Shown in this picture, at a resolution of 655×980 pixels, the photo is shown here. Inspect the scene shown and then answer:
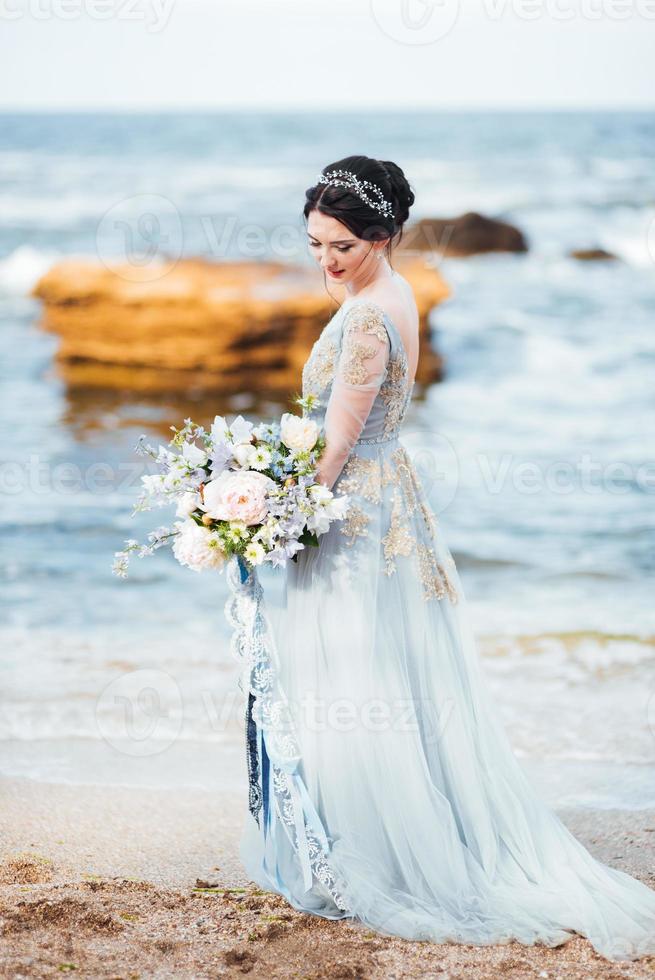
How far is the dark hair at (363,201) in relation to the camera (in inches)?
107

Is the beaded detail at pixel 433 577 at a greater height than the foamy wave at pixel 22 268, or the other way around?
the foamy wave at pixel 22 268

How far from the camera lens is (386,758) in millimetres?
2855

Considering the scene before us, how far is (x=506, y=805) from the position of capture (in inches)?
117

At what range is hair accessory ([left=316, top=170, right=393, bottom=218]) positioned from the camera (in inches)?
107

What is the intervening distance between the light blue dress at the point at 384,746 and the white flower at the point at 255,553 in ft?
0.69

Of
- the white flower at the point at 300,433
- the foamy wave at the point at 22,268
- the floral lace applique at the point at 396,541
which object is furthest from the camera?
the foamy wave at the point at 22,268

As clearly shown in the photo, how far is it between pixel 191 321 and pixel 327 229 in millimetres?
9728

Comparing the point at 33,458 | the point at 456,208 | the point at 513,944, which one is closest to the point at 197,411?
the point at 33,458
